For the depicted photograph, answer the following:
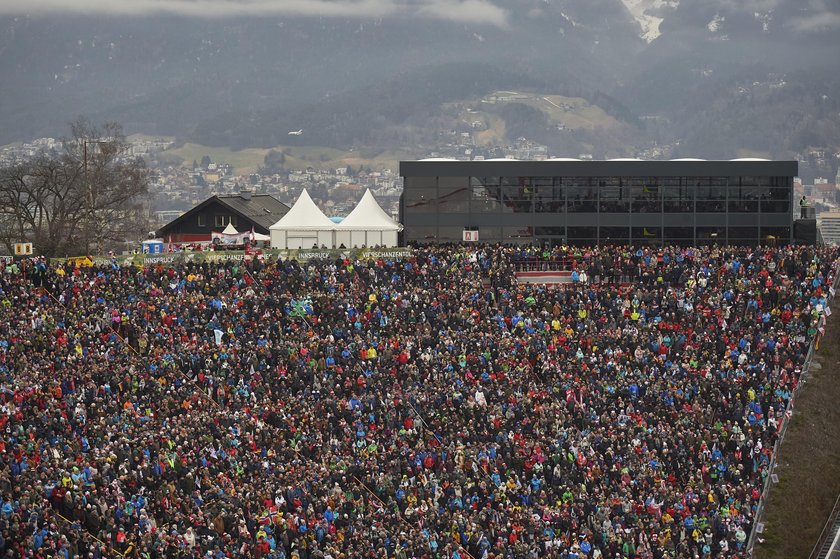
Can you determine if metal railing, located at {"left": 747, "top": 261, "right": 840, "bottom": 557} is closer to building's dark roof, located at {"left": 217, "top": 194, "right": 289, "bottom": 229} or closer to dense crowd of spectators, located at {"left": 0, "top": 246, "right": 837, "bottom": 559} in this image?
dense crowd of spectators, located at {"left": 0, "top": 246, "right": 837, "bottom": 559}

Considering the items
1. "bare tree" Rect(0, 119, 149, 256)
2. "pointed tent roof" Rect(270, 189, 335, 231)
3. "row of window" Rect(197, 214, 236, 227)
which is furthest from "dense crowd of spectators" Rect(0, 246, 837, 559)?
"row of window" Rect(197, 214, 236, 227)

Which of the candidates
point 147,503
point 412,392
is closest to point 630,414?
point 412,392

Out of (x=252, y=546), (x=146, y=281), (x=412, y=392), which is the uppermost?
(x=146, y=281)

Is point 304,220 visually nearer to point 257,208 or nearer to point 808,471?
point 257,208

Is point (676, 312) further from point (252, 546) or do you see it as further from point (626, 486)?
point (252, 546)

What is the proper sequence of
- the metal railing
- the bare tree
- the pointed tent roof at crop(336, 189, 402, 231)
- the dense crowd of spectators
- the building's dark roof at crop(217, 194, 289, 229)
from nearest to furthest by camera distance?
the dense crowd of spectators
the metal railing
the pointed tent roof at crop(336, 189, 402, 231)
the bare tree
the building's dark roof at crop(217, 194, 289, 229)

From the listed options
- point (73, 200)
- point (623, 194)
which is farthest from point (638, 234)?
point (73, 200)
